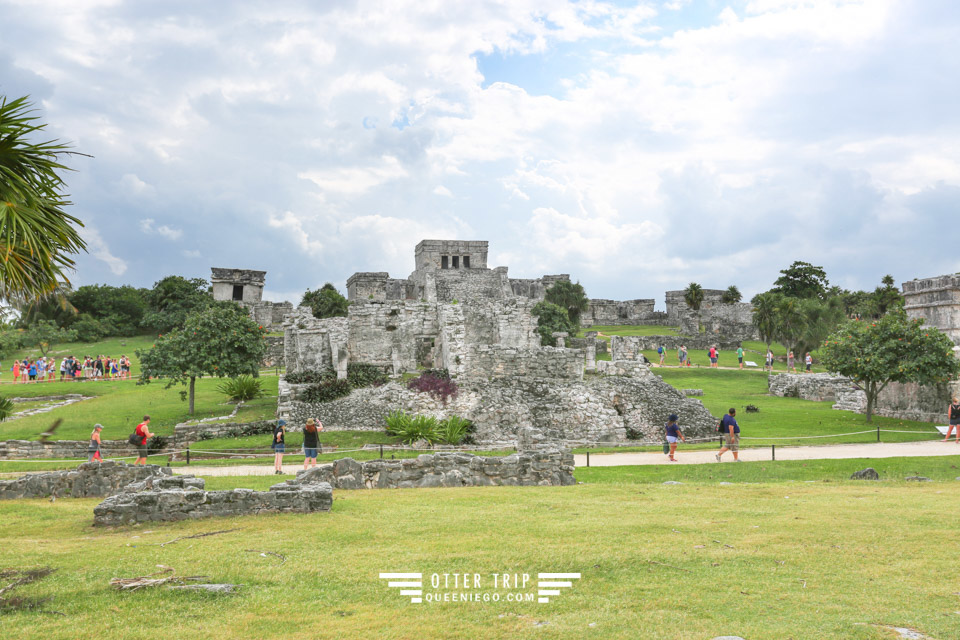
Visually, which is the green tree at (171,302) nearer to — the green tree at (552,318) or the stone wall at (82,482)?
the green tree at (552,318)

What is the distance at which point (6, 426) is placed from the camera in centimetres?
2369

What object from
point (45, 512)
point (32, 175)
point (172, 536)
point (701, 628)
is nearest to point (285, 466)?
point (45, 512)

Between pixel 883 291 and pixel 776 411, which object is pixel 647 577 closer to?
pixel 776 411

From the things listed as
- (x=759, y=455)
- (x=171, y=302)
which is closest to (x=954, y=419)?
(x=759, y=455)

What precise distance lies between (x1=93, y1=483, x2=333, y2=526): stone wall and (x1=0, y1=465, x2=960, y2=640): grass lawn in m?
0.26

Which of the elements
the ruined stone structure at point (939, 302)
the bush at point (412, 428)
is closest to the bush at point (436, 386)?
the bush at point (412, 428)

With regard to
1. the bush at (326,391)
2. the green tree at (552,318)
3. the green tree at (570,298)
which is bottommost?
the bush at (326,391)

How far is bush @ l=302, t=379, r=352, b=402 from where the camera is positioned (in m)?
23.8

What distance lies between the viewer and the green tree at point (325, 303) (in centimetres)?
5934

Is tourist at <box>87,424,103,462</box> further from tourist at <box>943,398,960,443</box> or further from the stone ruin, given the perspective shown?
tourist at <box>943,398,960,443</box>

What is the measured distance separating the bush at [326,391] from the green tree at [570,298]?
40676mm

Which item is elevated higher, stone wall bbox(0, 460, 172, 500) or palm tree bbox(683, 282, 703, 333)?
palm tree bbox(683, 282, 703, 333)

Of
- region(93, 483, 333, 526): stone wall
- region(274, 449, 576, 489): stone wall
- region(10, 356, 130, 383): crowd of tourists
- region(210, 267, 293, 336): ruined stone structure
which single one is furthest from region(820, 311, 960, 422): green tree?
region(210, 267, 293, 336): ruined stone structure

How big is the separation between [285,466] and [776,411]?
19.2 metres
